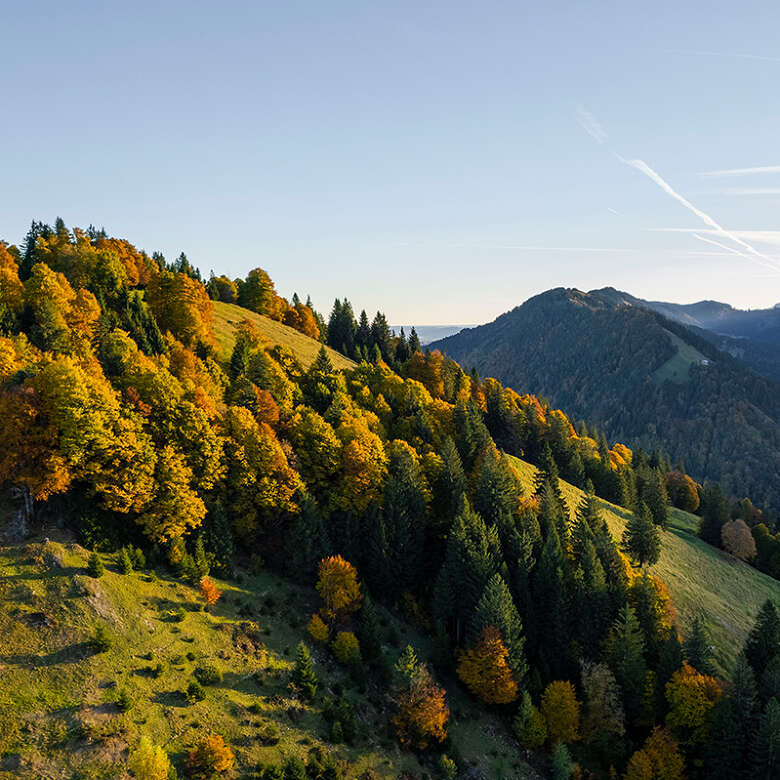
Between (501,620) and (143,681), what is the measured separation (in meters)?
35.9

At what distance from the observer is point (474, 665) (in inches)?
2147

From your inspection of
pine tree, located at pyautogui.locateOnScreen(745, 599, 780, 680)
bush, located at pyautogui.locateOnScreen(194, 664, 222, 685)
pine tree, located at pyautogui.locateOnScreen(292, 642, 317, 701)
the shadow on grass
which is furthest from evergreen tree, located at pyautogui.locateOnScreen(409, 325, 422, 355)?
the shadow on grass

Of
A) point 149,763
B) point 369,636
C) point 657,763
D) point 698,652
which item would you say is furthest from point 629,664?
point 149,763

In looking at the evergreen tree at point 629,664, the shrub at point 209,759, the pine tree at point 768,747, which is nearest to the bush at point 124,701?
the shrub at point 209,759

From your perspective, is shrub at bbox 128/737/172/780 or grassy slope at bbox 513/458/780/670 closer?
shrub at bbox 128/737/172/780

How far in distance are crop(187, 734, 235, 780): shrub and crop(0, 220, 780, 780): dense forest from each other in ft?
0.61

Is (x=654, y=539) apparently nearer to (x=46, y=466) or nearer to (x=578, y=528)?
(x=578, y=528)

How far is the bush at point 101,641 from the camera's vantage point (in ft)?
133

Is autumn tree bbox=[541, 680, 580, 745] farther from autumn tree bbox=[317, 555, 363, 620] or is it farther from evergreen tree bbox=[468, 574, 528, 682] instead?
autumn tree bbox=[317, 555, 363, 620]

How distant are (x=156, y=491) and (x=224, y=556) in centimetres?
1050

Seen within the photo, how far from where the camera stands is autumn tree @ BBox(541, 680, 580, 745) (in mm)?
51875

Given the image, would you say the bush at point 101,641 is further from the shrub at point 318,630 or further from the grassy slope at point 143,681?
the shrub at point 318,630

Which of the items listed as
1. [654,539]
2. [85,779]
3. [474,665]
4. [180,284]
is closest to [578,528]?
[654,539]

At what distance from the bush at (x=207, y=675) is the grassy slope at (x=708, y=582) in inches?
2373
